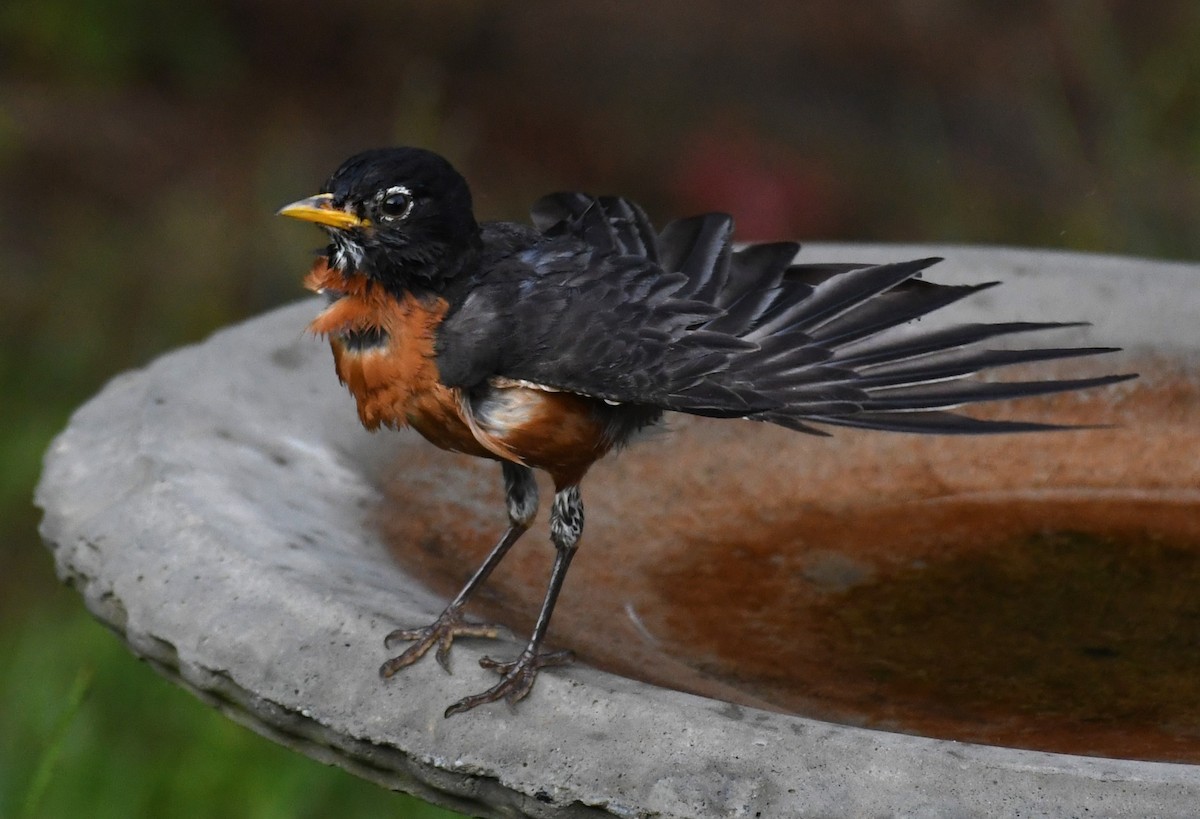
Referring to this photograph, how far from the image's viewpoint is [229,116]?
8.16 meters

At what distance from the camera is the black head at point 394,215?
102 inches

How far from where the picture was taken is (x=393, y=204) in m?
2.58

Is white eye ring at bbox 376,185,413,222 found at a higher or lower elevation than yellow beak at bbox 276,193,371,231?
higher

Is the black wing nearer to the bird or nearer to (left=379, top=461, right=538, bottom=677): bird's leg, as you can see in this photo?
the bird

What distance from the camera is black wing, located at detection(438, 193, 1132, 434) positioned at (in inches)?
92.5

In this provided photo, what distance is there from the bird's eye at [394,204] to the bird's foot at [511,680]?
754 mm

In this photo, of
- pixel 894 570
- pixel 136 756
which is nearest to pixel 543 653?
pixel 894 570

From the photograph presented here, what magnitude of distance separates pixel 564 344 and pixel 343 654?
23.2 inches

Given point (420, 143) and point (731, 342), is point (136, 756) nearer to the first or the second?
point (731, 342)

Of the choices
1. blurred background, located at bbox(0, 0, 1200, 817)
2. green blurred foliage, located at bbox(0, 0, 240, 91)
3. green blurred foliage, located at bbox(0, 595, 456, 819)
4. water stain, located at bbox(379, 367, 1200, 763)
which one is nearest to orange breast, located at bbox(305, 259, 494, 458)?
water stain, located at bbox(379, 367, 1200, 763)

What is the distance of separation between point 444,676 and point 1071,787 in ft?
2.79

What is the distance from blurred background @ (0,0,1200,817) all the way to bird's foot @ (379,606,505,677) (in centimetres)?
207

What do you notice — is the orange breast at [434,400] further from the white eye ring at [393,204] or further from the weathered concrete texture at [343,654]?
the weathered concrete texture at [343,654]

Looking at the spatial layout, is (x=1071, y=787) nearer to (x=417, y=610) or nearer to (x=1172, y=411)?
(x=417, y=610)
